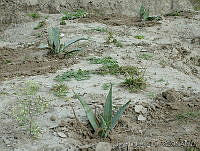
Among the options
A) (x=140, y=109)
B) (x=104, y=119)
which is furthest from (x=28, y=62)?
(x=104, y=119)

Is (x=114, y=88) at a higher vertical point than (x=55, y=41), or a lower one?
lower

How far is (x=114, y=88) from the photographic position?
5.00m

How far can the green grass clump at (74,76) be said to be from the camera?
5309 millimetres

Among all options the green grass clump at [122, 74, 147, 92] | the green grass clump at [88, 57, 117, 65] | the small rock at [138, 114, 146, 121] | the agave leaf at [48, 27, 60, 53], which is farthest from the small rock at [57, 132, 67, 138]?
the agave leaf at [48, 27, 60, 53]

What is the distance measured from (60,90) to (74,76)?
23.3 inches

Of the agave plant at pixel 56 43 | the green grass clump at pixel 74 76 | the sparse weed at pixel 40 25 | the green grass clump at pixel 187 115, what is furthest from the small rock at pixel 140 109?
the sparse weed at pixel 40 25

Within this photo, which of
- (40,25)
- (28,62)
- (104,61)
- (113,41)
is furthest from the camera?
(40,25)

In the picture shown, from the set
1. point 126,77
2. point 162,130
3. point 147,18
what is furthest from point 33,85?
point 147,18

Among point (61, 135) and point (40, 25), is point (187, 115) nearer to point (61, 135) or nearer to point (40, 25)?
point (61, 135)

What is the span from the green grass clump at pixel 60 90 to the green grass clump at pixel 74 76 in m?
0.32

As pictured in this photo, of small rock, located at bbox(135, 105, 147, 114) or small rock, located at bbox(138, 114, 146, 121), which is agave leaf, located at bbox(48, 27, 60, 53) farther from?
small rock, located at bbox(138, 114, 146, 121)

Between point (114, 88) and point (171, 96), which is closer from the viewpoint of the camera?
point (171, 96)

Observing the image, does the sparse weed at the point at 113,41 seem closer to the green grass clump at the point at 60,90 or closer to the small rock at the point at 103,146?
the green grass clump at the point at 60,90

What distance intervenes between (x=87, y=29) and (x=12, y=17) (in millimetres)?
2565
